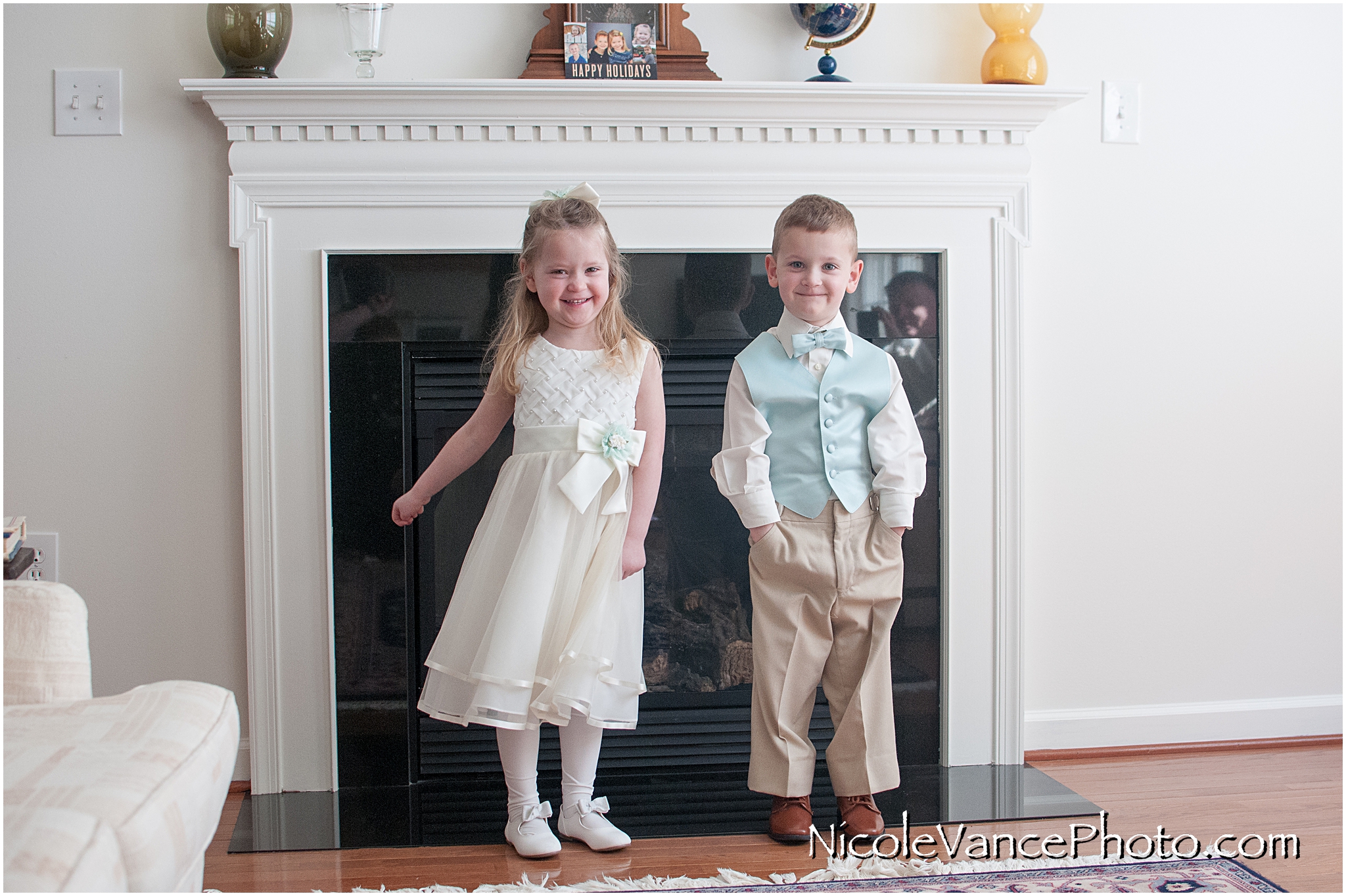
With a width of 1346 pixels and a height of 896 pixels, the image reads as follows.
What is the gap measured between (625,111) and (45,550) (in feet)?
4.62

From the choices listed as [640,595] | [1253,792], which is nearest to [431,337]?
[640,595]

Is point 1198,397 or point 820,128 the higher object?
point 820,128

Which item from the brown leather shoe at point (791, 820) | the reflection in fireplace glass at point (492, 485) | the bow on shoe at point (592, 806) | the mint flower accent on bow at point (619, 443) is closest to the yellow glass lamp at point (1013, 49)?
the reflection in fireplace glass at point (492, 485)

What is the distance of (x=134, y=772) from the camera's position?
90cm

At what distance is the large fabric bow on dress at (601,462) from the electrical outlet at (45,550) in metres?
1.08

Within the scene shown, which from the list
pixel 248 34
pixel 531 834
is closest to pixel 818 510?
pixel 531 834

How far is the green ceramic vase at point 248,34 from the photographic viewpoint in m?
1.74

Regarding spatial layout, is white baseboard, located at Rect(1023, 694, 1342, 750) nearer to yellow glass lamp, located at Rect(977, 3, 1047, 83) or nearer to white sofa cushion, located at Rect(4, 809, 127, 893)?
yellow glass lamp, located at Rect(977, 3, 1047, 83)

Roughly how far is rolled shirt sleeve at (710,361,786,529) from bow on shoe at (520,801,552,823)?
58 centimetres

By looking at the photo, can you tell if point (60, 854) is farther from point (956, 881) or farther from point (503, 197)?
point (503, 197)

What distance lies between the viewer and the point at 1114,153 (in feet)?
6.64

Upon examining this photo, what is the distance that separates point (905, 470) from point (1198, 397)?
91 centimetres

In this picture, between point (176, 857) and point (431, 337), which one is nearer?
point (176, 857)

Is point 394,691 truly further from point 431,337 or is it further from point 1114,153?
point 1114,153
